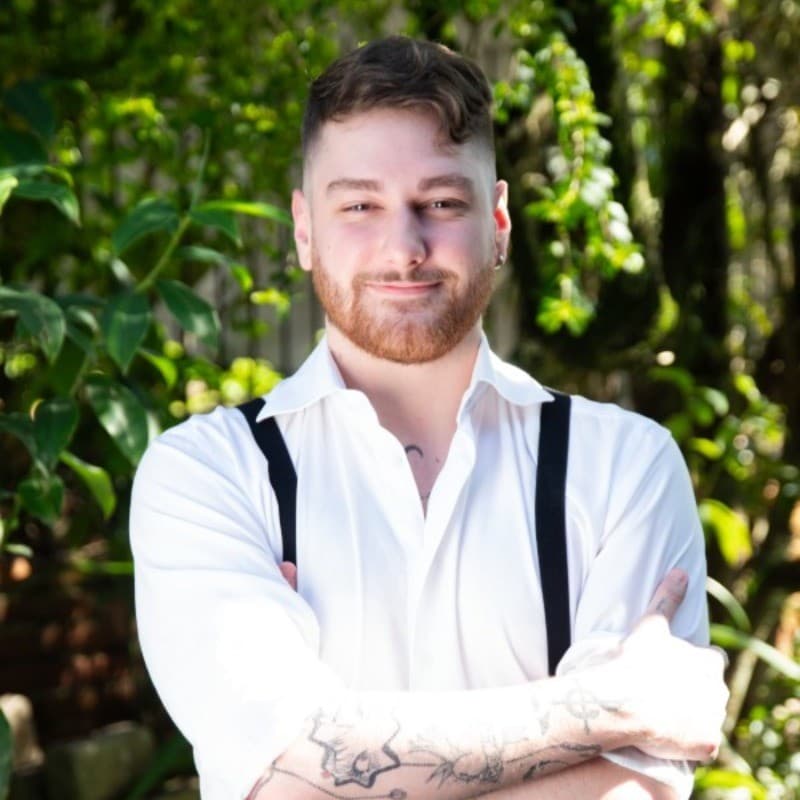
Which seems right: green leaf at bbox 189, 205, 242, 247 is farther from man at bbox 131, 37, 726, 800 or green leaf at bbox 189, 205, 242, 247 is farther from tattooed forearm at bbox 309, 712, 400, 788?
tattooed forearm at bbox 309, 712, 400, 788

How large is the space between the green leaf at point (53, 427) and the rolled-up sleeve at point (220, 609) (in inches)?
31.1

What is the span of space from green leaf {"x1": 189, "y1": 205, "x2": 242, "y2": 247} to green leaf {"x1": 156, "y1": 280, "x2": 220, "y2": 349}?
0.15m

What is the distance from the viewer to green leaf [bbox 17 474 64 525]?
9.92 ft

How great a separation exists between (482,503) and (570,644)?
0.24 metres

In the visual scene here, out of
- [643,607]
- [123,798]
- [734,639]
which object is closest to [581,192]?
[734,639]

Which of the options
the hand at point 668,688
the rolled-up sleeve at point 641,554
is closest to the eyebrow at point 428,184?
the rolled-up sleeve at point 641,554

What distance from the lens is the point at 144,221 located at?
9.90 ft

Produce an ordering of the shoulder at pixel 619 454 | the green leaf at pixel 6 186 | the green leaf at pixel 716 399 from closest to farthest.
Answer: the shoulder at pixel 619 454
the green leaf at pixel 6 186
the green leaf at pixel 716 399

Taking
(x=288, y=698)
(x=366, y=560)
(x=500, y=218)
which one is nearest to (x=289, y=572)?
(x=366, y=560)

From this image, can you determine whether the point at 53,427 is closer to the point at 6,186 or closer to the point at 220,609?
the point at 6,186

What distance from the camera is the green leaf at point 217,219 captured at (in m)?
3.01

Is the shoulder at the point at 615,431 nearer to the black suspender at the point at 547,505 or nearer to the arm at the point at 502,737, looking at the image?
the black suspender at the point at 547,505

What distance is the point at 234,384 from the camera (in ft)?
13.5

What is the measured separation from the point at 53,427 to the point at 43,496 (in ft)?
0.48
